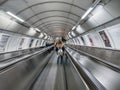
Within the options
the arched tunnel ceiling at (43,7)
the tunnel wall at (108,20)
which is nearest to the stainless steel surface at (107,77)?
the tunnel wall at (108,20)

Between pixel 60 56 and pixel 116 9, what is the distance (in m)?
7.37

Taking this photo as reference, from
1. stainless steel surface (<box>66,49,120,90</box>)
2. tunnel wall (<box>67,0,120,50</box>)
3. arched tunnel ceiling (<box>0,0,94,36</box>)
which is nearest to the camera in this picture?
stainless steel surface (<box>66,49,120,90</box>)

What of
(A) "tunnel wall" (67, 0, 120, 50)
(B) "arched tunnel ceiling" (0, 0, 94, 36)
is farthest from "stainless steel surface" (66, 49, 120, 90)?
(B) "arched tunnel ceiling" (0, 0, 94, 36)

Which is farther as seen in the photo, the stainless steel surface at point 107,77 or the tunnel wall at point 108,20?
the tunnel wall at point 108,20

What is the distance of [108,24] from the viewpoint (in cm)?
730

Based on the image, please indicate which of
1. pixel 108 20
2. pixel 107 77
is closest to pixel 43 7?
pixel 108 20

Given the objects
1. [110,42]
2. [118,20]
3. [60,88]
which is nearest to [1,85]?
[60,88]

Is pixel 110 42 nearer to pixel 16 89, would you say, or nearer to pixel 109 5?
pixel 109 5

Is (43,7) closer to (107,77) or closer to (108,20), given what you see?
(108,20)

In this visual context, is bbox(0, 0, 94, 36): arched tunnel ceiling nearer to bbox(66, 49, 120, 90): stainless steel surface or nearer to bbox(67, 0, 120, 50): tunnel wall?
bbox(67, 0, 120, 50): tunnel wall

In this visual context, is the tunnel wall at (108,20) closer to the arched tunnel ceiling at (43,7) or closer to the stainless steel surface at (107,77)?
the arched tunnel ceiling at (43,7)

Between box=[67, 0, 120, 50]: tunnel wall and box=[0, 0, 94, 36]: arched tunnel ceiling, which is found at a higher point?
box=[0, 0, 94, 36]: arched tunnel ceiling

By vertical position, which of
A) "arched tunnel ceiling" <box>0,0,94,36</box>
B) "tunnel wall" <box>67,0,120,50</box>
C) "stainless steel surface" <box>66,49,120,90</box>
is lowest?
"stainless steel surface" <box>66,49,120,90</box>

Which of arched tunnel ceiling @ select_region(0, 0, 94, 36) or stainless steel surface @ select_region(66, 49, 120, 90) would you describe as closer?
stainless steel surface @ select_region(66, 49, 120, 90)
